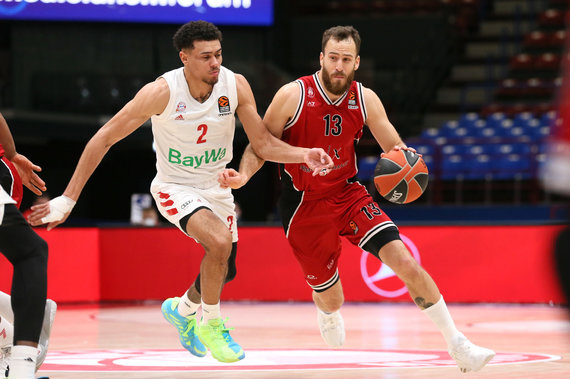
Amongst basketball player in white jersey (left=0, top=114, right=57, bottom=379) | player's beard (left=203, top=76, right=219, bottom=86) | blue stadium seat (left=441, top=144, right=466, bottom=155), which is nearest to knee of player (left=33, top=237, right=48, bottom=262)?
basketball player in white jersey (left=0, top=114, right=57, bottom=379)

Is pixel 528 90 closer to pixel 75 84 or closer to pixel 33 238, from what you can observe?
pixel 75 84

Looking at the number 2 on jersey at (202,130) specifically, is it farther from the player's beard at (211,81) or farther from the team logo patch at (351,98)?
the team logo patch at (351,98)

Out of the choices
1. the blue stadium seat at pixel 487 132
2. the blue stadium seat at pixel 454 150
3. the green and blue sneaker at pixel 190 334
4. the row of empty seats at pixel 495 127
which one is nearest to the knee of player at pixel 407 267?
the green and blue sneaker at pixel 190 334

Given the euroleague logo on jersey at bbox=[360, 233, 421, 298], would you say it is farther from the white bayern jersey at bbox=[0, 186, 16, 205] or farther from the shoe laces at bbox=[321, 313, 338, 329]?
the white bayern jersey at bbox=[0, 186, 16, 205]

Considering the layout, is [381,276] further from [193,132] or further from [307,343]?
[193,132]

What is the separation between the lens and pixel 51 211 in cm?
508

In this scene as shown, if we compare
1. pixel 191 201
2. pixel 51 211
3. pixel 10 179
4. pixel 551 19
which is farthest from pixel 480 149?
pixel 10 179

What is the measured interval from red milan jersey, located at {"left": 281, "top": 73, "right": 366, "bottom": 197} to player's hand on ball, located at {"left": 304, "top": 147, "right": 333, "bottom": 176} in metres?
0.46

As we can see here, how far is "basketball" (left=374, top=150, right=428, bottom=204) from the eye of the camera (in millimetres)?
5723

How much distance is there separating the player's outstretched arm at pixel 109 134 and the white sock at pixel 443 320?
6.83 ft

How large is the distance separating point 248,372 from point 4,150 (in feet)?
6.88

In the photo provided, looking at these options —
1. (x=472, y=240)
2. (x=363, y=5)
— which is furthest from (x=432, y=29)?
(x=472, y=240)

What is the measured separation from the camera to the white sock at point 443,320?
18.0 feet

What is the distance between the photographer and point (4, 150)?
209 inches
